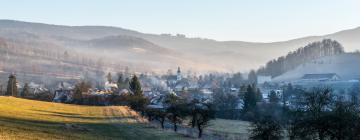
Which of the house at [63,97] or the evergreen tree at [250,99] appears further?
the house at [63,97]

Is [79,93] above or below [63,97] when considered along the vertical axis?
above

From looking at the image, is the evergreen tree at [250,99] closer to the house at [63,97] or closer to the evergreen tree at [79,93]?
the evergreen tree at [79,93]

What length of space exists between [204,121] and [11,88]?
356 feet

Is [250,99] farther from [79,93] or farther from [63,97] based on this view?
[63,97]

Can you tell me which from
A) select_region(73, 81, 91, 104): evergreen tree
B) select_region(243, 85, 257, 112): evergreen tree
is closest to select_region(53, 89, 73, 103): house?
select_region(73, 81, 91, 104): evergreen tree

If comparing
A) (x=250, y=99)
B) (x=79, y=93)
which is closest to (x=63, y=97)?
Answer: (x=79, y=93)

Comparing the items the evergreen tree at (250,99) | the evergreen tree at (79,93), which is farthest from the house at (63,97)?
the evergreen tree at (250,99)

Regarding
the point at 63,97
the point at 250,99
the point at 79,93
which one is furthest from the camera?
the point at 63,97

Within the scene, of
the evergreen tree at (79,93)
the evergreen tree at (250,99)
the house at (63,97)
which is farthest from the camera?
the house at (63,97)

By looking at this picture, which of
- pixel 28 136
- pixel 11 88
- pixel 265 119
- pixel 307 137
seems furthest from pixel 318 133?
pixel 11 88

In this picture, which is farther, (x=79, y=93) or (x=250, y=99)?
(x=79, y=93)

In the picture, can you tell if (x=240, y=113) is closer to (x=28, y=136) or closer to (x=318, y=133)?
(x=318, y=133)

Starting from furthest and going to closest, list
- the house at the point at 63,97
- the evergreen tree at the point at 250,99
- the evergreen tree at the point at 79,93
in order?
Result: the house at the point at 63,97 < the evergreen tree at the point at 79,93 < the evergreen tree at the point at 250,99

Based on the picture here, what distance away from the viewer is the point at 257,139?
62656 mm
